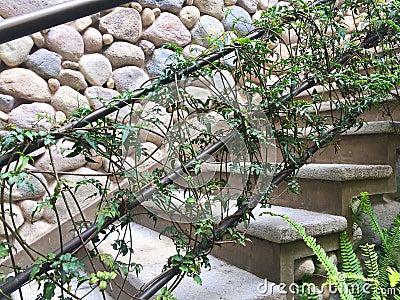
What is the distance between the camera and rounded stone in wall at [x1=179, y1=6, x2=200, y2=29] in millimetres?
2209

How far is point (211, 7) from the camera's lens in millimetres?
2314

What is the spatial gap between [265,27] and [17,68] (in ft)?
3.58

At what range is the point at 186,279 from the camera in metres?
1.28

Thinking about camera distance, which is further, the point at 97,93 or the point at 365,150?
the point at 97,93

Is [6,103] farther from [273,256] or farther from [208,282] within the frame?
[273,256]

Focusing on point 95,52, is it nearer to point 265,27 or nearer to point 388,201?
point 265,27

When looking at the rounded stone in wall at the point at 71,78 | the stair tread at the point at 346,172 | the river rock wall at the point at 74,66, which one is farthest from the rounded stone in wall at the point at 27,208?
the stair tread at the point at 346,172

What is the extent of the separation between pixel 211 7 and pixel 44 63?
105cm

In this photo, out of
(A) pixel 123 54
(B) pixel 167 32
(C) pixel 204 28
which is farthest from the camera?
(C) pixel 204 28

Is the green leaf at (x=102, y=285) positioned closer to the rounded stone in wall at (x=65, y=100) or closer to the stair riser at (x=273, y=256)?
the stair riser at (x=273, y=256)

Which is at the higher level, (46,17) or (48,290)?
(46,17)

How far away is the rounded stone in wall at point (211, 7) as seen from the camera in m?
2.28

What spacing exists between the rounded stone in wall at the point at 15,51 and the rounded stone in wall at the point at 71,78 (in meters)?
0.17

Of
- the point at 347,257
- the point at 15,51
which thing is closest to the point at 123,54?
the point at 15,51
